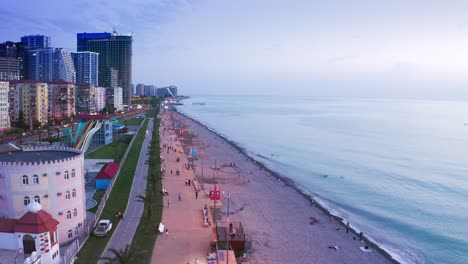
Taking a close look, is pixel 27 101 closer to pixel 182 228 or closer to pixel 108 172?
pixel 108 172

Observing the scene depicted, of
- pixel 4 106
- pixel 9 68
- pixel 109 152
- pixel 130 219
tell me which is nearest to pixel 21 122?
pixel 4 106

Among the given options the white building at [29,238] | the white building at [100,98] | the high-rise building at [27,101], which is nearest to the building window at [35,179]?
the white building at [29,238]

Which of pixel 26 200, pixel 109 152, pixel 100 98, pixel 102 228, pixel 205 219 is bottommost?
pixel 205 219

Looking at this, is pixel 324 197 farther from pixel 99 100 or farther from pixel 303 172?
pixel 99 100

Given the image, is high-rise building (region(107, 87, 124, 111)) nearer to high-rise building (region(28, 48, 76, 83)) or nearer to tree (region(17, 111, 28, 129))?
high-rise building (region(28, 48, 76, 83))

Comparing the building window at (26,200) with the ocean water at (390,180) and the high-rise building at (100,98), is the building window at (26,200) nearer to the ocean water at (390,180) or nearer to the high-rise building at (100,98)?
the ocean water at (390,180)

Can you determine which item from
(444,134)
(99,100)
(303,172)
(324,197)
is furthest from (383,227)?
(99,100)

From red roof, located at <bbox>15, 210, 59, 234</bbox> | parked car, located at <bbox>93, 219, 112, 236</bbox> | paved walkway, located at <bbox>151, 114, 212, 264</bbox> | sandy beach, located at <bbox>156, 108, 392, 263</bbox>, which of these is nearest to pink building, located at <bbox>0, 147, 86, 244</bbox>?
parked car, located at <bbox>93, 219, 112, 236</bbox>
